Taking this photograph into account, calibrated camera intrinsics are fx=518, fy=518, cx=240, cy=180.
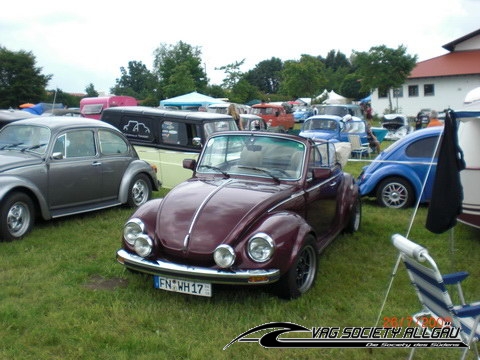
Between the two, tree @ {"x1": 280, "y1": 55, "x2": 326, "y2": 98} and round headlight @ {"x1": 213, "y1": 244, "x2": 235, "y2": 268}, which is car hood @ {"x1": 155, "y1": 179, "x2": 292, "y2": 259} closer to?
round headlight @ {"x1": 213, "y1": 244, "x2": 235, "y2": 268}

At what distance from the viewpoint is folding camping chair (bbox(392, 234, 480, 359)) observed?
339cm

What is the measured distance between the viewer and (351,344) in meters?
4.33

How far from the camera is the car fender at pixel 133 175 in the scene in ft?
29.9

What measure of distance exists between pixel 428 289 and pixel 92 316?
3.03 meters

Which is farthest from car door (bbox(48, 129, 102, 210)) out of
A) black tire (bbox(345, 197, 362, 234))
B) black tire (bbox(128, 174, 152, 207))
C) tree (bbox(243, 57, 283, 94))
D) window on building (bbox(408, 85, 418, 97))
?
tree (bbox(243, 57, 283, 94))

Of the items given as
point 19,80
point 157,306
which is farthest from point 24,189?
point 19,80

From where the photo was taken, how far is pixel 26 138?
8.15 m

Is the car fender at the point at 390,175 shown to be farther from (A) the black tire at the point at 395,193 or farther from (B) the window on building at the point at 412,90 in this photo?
(B) the window on building at the point at 412,90

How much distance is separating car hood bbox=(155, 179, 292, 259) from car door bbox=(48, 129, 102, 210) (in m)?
3.00

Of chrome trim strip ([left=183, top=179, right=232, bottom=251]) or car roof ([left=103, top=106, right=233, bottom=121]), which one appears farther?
car roof ([left=103, top=106, right=233, bottom=121])

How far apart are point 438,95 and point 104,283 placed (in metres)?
44.2

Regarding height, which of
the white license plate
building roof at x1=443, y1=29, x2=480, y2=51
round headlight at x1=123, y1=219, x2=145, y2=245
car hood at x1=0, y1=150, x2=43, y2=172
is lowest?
the white license plate

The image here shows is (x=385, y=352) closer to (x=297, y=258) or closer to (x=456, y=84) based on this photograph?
(x=297, y=258)

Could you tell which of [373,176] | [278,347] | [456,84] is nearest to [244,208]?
[278,347]
